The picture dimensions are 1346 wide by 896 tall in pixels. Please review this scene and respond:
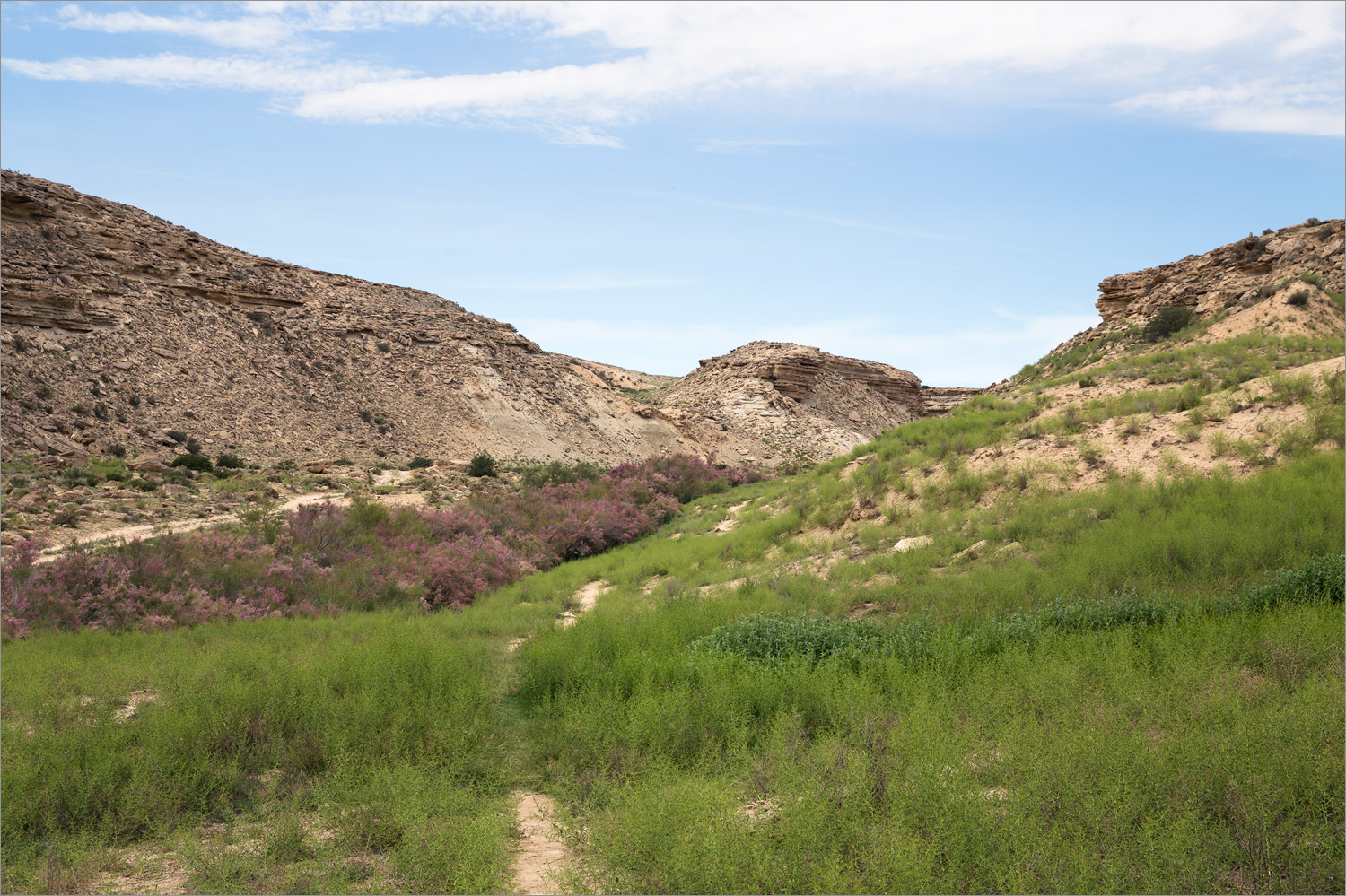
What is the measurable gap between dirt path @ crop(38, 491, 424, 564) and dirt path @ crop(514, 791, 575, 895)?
11.0m

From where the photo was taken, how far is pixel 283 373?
40.9m

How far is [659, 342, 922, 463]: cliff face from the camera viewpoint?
5578cm

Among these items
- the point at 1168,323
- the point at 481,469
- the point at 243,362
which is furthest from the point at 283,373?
the point at 1168,323

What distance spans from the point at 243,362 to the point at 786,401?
38359 mm

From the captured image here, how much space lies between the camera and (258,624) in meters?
11.1

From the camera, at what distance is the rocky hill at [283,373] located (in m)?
31.8

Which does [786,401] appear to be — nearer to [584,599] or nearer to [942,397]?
[942,397]

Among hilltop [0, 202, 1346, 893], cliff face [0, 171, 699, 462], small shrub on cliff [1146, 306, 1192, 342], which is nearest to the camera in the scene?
hilltop [0, 202, 1346, 893]

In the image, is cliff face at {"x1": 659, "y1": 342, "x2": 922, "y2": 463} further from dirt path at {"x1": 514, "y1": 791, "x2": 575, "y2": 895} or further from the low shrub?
dirt path at {"x1": 514, "y1": 791, "x2": 575, "y2": 895}

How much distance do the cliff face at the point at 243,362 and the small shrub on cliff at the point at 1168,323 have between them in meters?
31.4

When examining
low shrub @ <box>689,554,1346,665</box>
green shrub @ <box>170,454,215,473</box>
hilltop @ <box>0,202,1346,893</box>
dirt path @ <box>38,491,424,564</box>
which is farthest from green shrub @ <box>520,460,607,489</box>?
low shrub @ <box>689,554,1346,665</box>

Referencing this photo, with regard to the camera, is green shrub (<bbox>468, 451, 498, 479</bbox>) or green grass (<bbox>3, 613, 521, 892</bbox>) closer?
green grass (<bbox>3, 613, 521, 892</bbox>)

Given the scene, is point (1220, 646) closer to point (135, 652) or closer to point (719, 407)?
point (135, 652)

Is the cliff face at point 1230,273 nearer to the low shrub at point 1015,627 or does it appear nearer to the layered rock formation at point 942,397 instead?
the low shrub at point 1015,627
